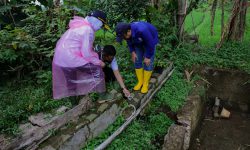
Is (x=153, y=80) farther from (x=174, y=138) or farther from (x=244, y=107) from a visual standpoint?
(x=244, y=107)

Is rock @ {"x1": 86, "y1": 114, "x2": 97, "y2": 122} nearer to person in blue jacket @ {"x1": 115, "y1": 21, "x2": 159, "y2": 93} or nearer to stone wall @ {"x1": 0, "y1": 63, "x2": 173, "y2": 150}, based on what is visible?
stone wall @ {"x1": 0, "y1": 63, "x2": 173, "y2": 150}

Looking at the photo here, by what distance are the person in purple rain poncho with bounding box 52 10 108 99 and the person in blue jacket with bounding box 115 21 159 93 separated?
354 mm

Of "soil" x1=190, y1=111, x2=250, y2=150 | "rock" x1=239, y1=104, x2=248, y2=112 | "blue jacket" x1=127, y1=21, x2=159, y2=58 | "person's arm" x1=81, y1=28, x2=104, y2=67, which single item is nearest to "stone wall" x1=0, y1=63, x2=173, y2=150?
"person's arm" x1=81, y1=28, x2=104, y2=67

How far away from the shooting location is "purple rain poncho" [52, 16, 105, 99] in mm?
3873

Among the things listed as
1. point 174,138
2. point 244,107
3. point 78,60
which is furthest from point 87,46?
Answer: point 244,107

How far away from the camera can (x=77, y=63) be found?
3.96m

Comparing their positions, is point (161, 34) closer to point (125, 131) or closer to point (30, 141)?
point (125, 131)

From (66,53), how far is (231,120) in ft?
12.5

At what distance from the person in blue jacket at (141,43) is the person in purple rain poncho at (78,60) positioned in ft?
1.16

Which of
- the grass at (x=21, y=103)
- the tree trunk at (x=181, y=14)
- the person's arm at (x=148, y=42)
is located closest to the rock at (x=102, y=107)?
the grass at (x=21, y=103)

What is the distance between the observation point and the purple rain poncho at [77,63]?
3.87 m

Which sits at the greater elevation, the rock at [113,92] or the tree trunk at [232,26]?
the tree trunk at [232,26]

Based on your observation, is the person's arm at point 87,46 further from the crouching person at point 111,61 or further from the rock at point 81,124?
the rock at point 81,124

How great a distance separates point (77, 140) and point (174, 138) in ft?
5.06
